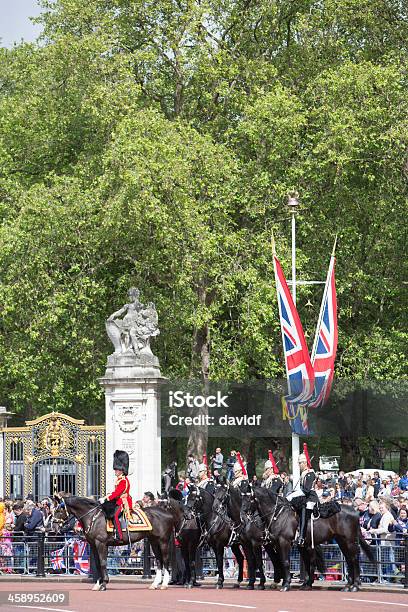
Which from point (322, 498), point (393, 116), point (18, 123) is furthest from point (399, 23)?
point (322, 498)

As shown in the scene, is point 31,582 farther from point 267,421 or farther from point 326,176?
point 326,176

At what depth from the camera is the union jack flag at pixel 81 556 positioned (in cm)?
2775

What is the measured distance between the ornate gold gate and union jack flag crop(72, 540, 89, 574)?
14.7 feet

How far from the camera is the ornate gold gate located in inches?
1276

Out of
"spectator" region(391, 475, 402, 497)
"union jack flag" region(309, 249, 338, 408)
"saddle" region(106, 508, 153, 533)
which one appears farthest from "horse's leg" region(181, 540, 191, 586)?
"union jack flag" region(309, 249, 338, 408)

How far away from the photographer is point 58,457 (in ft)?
107

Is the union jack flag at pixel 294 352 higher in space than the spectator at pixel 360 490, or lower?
higher

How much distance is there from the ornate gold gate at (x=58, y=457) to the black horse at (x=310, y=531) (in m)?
8.89

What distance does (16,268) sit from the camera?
40.4m

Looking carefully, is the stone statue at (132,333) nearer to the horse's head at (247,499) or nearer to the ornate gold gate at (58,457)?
the ornate gold gate at (58,457)

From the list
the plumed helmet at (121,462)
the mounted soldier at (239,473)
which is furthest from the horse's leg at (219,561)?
the plumed helmet at (121,462)

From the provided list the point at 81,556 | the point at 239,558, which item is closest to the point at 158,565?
the point at 239,558

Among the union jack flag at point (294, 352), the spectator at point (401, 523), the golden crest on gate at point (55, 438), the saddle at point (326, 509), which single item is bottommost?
the spectator at point (401, 523)

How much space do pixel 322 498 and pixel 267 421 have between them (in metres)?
16.0
